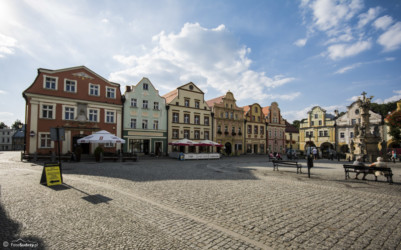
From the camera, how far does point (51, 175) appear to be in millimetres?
9227

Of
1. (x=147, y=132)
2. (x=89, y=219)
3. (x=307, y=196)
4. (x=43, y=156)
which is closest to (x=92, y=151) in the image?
(x=43, y=156)

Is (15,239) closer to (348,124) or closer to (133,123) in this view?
(133,123)

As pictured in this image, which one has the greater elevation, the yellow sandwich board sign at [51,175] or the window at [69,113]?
the window at [69,113]

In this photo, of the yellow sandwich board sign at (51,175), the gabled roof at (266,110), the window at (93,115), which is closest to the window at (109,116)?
the window at (93,115)

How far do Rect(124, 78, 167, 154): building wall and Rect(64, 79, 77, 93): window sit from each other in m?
6.50

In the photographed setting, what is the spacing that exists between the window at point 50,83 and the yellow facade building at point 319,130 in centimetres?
4887

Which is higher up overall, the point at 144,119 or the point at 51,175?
the point at 144,119

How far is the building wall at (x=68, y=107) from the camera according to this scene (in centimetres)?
2400

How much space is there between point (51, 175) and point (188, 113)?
27773 mm

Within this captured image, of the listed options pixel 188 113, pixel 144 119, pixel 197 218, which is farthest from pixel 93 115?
pixel 197 218

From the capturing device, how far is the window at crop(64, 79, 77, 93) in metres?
26.2

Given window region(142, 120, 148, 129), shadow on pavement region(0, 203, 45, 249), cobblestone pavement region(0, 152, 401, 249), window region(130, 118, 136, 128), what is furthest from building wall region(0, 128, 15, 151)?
shadow on pavement region(0, 203, 45, 249)

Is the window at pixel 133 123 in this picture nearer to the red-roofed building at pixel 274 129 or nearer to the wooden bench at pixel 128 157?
the wooden bench at pixel 128 157

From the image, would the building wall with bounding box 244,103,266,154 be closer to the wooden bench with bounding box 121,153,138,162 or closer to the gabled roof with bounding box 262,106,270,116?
the gabled roof with bounding box 262,106,270,116
